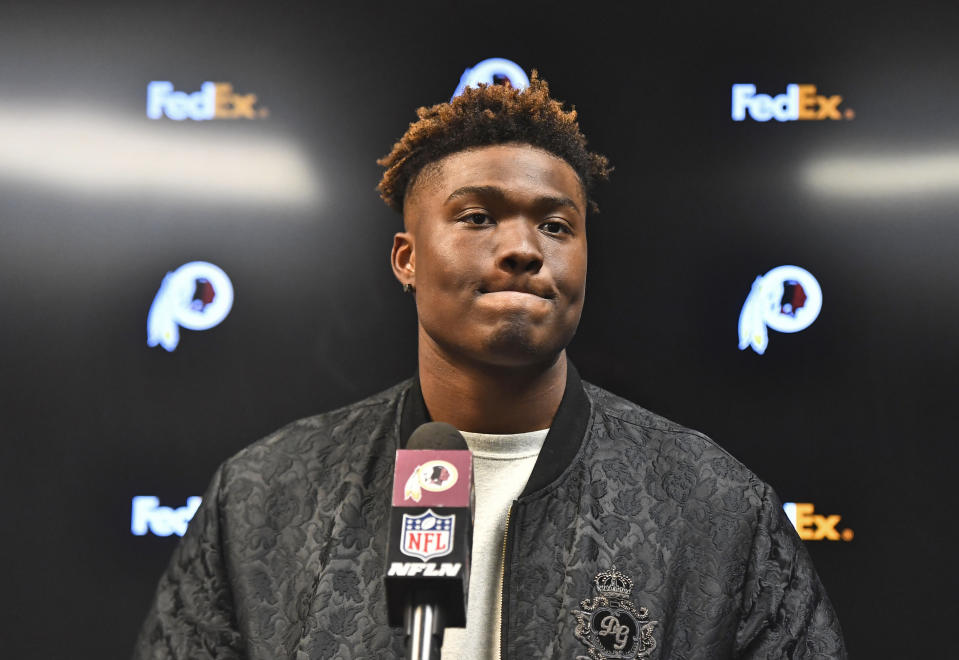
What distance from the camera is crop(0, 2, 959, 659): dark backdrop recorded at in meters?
2.40

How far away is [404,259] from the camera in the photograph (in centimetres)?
193

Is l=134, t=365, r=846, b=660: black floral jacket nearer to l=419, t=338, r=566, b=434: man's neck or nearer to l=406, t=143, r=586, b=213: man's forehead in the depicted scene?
l=419, t=338, r=566, b=434: man's neck

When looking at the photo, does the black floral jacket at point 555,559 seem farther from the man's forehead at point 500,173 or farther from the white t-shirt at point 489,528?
the man's forehead at point 500,173

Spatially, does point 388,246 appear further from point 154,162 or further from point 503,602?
point 503,602

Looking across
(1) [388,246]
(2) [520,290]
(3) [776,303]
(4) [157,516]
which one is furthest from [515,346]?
(4) [157,516]

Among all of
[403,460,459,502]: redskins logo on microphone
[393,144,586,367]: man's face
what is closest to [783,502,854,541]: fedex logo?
[393,144,586,367]: man's face

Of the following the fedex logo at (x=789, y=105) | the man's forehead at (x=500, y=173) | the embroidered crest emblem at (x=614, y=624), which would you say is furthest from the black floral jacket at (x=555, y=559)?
the fedex logo at (x=789, y=105)

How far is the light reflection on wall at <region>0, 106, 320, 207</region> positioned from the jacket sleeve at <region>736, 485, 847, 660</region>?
1458mm

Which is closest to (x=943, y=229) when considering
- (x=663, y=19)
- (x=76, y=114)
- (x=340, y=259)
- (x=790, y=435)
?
(x=790, y=435)

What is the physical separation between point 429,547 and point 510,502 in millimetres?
718

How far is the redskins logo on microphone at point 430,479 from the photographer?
1086 millimetres

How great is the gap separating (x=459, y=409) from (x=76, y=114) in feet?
4.77

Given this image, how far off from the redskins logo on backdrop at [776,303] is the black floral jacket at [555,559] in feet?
2.10

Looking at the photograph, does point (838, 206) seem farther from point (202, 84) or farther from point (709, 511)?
point (202, 84)
